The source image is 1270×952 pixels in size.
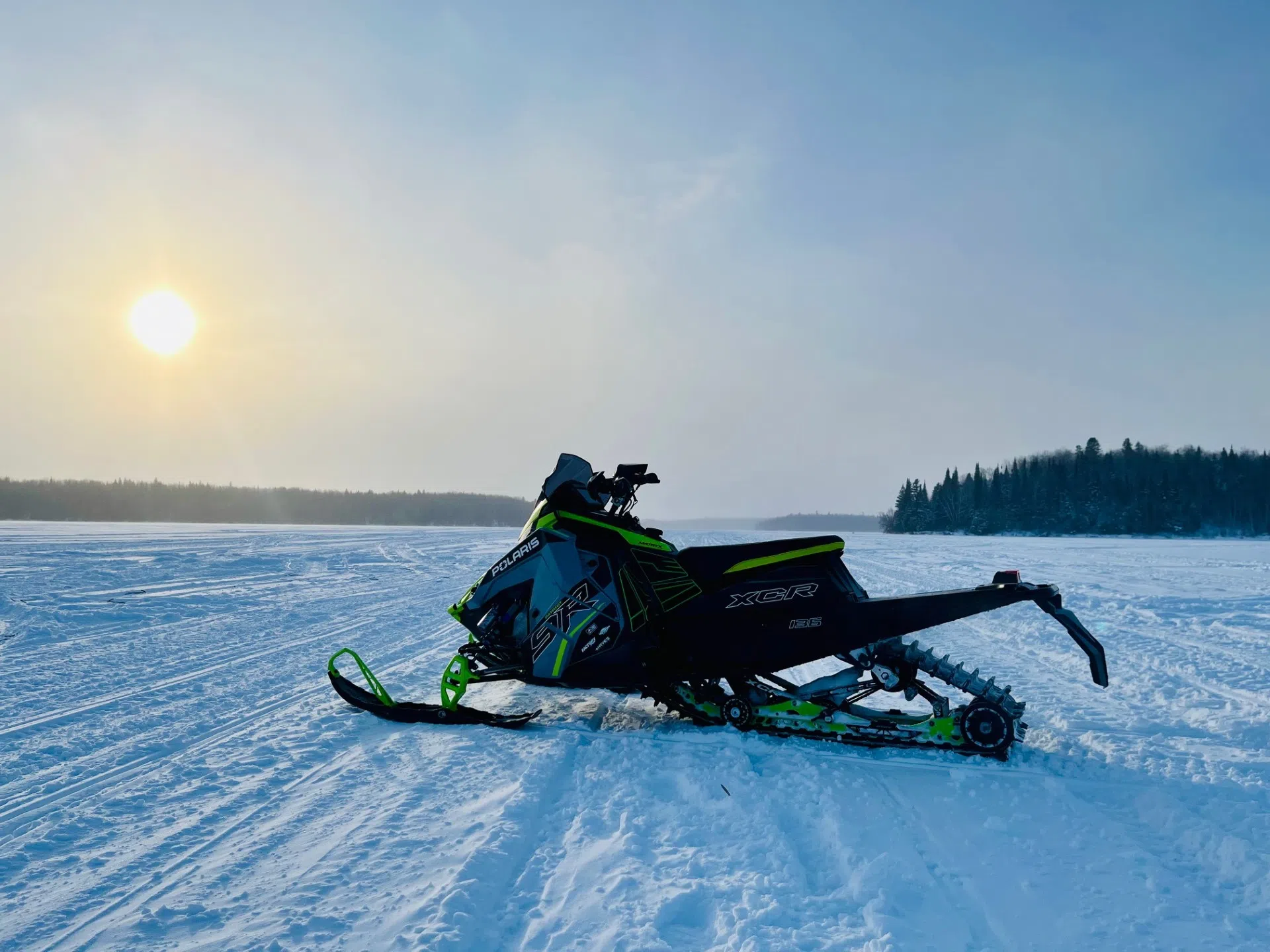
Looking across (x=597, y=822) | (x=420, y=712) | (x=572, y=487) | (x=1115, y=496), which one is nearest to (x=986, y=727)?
(x=597, y=822)

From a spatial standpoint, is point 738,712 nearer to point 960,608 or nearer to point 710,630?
point 710,630

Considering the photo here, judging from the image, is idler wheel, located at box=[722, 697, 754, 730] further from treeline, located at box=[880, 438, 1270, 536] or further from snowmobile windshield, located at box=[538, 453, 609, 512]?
treeline, located at box=[880, 438, 1270, 536]

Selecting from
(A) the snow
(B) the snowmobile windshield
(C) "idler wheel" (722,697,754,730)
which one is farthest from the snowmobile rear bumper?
(B) the snowmobile windshield

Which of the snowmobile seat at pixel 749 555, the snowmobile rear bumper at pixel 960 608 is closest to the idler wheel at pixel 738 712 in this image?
the snowmobile seat at pixel 749 555

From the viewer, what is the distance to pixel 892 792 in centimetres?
368

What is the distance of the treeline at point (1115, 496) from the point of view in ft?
235

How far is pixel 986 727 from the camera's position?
4180 mm

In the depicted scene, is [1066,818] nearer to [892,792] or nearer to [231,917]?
[892,792]

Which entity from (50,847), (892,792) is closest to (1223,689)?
(892,792)

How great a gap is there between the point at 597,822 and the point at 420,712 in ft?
7.11

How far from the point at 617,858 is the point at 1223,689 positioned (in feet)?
18.4

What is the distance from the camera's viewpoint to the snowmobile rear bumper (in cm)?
432

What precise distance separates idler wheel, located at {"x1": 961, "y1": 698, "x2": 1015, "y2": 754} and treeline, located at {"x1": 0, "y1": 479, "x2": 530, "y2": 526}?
7887cm

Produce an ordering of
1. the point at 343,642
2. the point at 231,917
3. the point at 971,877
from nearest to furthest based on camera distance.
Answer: the point at 231,917 < the point at 971,877 < the point at 343,642
